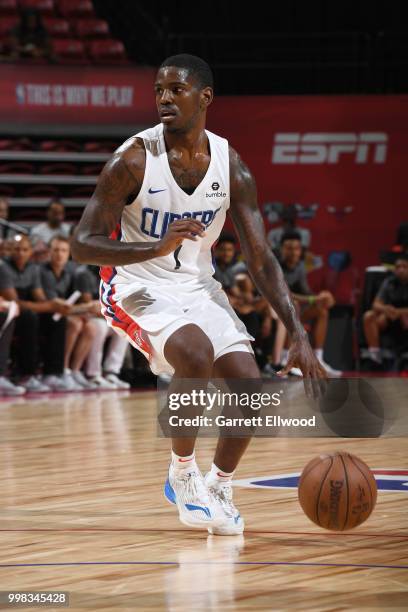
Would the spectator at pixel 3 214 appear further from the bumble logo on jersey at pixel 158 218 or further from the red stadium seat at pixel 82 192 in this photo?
the bumble logo on jersey at pixel 158 218

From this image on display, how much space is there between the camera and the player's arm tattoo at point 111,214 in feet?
14.0

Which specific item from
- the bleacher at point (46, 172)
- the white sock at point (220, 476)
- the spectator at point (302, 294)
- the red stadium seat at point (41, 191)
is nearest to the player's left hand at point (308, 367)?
the white sock at point (220, 476)

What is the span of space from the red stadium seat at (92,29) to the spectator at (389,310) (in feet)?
21.4

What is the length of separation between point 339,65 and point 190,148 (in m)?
11.7

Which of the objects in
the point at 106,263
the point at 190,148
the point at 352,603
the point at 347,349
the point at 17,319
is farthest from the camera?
the point at 347,349

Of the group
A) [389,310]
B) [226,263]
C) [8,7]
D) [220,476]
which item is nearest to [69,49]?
[8,7]

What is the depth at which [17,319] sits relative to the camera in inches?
423

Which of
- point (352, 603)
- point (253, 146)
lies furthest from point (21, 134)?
point (352, 603)

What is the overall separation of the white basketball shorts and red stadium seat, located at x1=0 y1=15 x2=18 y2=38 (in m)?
12.2

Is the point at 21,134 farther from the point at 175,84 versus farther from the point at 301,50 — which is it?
the point at 175,84

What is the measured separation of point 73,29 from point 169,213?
509 inches

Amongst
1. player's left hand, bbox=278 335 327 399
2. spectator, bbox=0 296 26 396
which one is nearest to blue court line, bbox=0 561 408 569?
player's left hand, bbox=278 335 327 399

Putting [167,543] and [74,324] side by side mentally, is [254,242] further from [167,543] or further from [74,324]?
[74,324]

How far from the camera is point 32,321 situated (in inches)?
421
